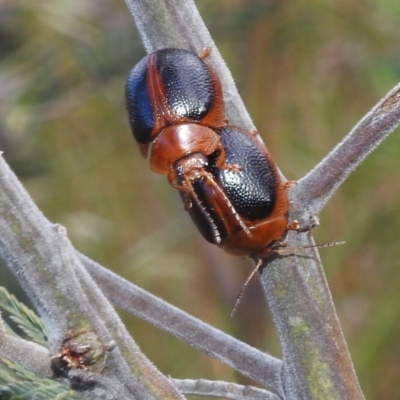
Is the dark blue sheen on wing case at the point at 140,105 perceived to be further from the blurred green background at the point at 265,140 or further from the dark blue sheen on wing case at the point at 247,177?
the blurred green background at the point at 265,140

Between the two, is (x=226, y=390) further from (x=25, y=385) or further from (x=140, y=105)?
(x=140, y=105)

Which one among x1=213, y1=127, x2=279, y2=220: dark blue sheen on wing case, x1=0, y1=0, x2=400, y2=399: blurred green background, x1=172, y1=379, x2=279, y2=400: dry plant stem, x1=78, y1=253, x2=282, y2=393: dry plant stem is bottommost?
x1=0, y1=0, x2=400, y2=399: blurred green background

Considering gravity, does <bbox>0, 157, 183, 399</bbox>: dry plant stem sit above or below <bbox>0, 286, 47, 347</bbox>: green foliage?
above

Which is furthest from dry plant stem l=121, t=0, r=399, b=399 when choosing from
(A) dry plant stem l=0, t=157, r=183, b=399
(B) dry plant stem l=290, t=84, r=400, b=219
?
(A) dry plant stem l=0, t=157, r=183, b=399

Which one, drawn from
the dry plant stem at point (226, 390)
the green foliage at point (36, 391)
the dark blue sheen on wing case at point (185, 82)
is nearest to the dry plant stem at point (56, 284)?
the green foliage at point (36, 391)

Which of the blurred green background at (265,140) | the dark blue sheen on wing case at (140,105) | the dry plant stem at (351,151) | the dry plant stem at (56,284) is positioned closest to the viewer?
the dry plant stem at (56,284)

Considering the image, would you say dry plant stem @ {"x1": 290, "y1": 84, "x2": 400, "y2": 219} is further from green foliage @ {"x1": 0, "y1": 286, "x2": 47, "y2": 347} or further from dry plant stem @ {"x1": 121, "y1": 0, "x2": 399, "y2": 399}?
green foliage @ {"x1": 0, "y1": 286, "x2": 47, "y2": 347}

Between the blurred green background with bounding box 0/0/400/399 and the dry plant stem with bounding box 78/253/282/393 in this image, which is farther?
the blurred green background with bounding box 0/0/400/399
